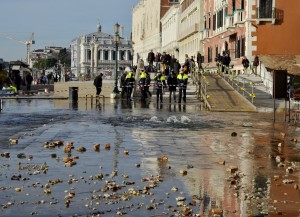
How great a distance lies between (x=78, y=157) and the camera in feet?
40.0

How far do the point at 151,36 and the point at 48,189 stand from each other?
4656 inches

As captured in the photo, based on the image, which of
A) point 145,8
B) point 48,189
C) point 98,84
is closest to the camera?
point 48,189

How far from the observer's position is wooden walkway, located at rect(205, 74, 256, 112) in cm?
2838

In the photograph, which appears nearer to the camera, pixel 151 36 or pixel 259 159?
pixel 259 159

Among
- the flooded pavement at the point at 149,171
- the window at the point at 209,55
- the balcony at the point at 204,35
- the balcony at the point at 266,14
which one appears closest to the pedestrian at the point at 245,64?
the balcony at the point at 266,14

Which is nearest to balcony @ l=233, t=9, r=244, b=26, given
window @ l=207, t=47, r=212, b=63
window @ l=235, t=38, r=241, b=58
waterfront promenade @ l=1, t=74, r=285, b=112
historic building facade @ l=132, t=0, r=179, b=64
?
window @ l=235, t=38, r=241, b=58

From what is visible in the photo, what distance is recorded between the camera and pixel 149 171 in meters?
10.6

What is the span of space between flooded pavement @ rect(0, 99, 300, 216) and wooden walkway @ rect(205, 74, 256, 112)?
9.03 metres

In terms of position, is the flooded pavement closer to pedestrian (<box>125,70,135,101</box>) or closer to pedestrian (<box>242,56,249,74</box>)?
pedestrian (<box>125,70,135,101</box>)

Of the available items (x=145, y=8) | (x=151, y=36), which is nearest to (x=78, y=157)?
(x=151, y=36)

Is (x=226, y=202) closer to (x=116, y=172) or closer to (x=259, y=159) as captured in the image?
(x=116, y=172)

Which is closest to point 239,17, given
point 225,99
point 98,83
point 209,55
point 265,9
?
point 265,9

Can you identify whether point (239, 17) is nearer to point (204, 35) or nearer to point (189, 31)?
point (204, 35)

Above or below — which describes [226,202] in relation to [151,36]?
below
